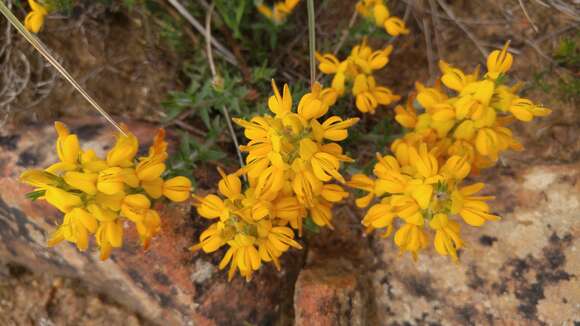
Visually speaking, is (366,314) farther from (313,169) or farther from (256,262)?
(313,169)

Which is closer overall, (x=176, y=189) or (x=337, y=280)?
(x=176, y=189)

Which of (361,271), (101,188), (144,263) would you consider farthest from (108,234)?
(361,271)

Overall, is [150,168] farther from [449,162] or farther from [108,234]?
[449,162]

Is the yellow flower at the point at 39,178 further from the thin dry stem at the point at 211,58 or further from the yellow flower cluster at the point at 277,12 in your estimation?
the yellow flower cluster at the point at 277,12

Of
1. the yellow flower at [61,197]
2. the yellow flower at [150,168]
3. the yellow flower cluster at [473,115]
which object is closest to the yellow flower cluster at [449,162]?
the yellow flower cluster at [473,115]

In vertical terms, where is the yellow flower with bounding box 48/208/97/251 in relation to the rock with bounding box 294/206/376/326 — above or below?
above

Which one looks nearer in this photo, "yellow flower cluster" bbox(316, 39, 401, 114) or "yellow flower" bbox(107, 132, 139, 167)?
"yellow flower" bbox(107, 132, 139, 167)

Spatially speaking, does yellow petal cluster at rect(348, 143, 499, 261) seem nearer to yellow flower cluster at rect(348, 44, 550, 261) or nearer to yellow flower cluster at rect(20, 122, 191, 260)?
yellow flower cluster at rect(348, 44, 550, 261)

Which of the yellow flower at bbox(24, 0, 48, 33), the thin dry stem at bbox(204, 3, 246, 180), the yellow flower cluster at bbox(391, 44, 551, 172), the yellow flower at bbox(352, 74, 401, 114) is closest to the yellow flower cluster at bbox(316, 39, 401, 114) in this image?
the yellow flower at bbox(352, 74, 401, 114)
